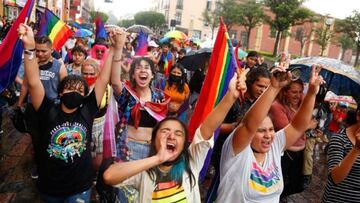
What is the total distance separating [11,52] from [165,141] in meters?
1.77

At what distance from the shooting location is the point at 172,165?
6.71 ft

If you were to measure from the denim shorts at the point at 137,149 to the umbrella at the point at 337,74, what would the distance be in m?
1.94

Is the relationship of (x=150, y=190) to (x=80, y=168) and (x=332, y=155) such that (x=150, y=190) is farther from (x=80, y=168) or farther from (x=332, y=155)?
(x=332, y=155)

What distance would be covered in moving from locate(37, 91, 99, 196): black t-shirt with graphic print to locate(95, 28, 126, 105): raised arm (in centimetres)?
22

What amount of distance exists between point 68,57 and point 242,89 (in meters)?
6.43

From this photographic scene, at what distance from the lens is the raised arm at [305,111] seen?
98.3 inches

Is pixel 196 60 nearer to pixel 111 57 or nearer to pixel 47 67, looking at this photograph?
pixel 47 67

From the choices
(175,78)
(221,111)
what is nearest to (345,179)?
(221,111)

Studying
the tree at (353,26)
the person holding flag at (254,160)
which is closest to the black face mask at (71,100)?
the person holding flag at (254,160)

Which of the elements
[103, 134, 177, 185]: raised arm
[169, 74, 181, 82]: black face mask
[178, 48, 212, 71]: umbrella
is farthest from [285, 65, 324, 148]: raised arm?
[178, 48, 212, 71]: umbrella

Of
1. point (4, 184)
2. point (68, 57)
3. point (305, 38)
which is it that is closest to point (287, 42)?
point (305, 38)

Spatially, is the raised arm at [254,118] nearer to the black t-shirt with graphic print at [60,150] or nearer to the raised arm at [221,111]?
the raised arm at [221,111]

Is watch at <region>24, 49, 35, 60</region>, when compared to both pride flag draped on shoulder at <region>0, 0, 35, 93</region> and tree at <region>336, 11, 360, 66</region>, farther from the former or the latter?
tree at <region>336, 11, 360, 66</region>

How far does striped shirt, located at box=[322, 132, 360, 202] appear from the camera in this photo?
2486 mm
